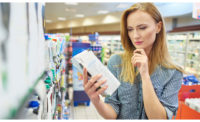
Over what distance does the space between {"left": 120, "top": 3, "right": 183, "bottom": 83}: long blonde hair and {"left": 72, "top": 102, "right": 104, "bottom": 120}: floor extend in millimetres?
2771

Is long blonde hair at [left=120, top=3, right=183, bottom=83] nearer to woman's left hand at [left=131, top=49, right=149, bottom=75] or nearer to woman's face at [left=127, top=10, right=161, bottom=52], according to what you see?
woman's face at [left=127, top=10, right=161, bottom=52]

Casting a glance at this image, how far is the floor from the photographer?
12.1 feet

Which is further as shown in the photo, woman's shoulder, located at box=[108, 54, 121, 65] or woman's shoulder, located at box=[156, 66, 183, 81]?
woman's shoulder, located at box=[108, 54, 121, 65]

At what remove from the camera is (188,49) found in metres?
6.24

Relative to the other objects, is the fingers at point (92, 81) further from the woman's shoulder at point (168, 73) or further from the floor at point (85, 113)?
the floor at point (85, 113)

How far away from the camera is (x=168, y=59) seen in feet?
4.02

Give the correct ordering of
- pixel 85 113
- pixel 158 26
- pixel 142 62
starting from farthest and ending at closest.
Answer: pixel 85 113 → pixel 158 26 → pixel 142 62

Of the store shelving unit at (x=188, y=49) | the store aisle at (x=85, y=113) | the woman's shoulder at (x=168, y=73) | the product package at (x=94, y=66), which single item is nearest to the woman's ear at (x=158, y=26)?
the woman's shoulder at (x=168, y=73)

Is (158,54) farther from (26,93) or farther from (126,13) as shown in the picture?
(26,93)

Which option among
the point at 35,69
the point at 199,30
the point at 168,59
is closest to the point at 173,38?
the point at 199,30

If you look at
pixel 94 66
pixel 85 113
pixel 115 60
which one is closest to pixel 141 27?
pixel 115 60

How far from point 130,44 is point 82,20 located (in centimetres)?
1254

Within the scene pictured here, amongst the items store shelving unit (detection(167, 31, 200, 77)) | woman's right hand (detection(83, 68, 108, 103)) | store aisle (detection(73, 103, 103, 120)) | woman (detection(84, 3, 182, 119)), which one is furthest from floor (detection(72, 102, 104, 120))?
store shelving unit (detection(167, 31, 200, 77))

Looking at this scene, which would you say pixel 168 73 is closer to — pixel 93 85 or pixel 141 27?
pixel 141 27
